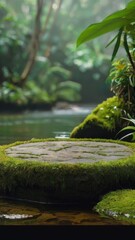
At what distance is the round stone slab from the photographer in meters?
2.81

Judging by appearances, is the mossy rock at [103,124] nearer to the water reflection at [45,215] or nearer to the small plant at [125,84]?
the small plant at [125,84]

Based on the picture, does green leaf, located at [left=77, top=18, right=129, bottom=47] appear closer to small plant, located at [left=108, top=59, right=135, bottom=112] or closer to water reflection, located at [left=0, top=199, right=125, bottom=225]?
water reflection, located at [left=0, top=199, right=125, bottom=225]

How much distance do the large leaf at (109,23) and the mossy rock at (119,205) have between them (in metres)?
1.06

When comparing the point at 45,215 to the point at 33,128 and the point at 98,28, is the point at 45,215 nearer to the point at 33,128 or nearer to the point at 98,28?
the point at 98,28

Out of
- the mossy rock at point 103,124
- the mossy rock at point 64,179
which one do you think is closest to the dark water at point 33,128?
the mossy rock at point 103,124

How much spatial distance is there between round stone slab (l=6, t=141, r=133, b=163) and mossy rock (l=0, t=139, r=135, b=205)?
0.64 feet

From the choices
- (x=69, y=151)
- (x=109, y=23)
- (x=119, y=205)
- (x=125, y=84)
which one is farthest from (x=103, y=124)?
(x=119, y=205)

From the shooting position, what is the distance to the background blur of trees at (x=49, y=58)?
16072 mm

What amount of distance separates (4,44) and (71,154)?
1465cm

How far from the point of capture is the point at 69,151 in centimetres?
309

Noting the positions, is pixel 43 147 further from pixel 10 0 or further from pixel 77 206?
pixel 10 0

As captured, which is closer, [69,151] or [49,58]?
[69,151]

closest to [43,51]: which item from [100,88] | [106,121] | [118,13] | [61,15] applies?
[100,88]

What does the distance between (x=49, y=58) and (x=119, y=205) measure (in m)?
23.1
